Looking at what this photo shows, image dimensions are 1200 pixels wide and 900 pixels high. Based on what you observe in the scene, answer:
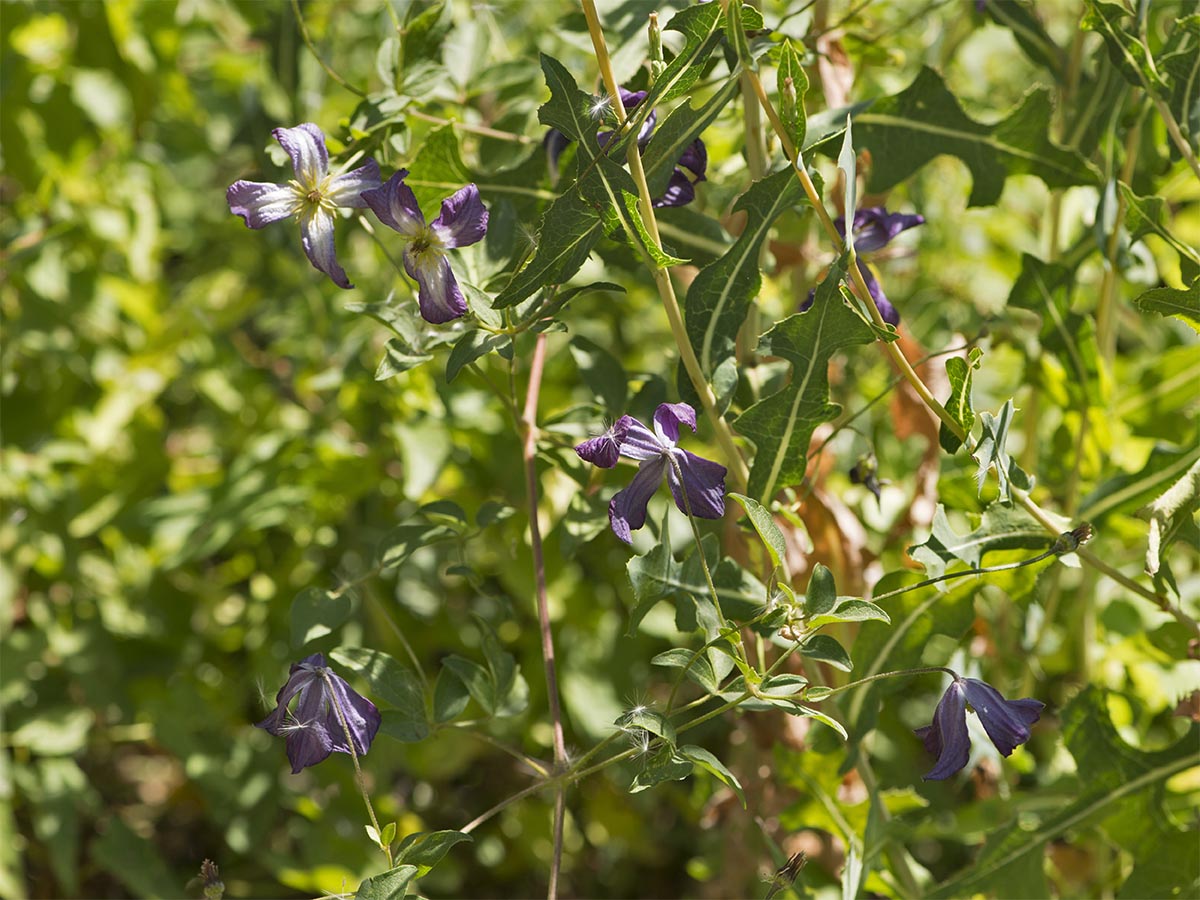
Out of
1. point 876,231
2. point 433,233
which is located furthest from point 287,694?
point 876,231

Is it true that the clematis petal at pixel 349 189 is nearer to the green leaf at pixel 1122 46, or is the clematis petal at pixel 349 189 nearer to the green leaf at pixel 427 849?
the green leaf at pixel 427 849

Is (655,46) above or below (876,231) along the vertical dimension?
above

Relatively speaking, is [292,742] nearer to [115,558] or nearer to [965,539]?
[965,539]

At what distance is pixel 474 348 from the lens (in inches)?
41.4

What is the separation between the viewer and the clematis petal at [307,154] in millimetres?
1037

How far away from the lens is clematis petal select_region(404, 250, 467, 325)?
102cm

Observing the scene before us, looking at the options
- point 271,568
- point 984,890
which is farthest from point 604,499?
point 271,568

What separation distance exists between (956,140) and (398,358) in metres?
0.70

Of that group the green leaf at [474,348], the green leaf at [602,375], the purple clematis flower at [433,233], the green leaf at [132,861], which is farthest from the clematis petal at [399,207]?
the green leaf at [132,861]

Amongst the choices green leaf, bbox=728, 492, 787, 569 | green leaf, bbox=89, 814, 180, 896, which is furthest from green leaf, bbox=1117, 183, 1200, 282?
green leaf, bbox=89, 814, 180, 896

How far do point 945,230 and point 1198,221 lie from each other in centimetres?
70

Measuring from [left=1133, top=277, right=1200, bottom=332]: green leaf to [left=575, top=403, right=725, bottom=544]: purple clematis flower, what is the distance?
1.50ft

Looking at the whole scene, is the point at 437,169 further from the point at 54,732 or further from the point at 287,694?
the point at 54,732

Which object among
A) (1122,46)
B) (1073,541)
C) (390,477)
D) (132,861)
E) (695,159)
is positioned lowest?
(132,861)
